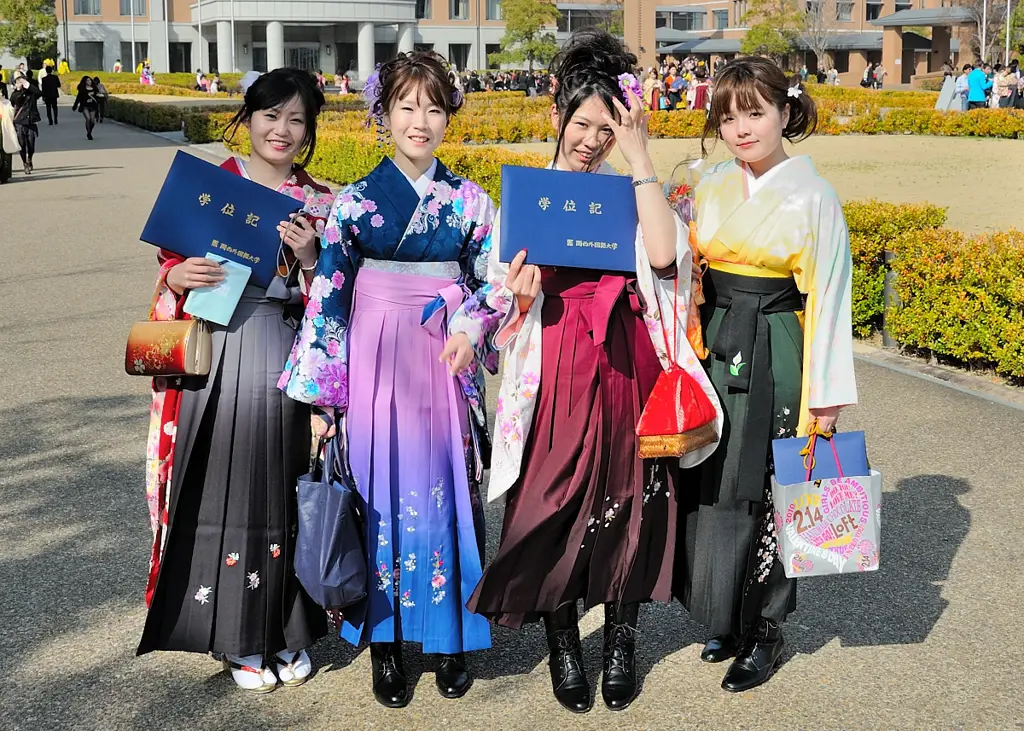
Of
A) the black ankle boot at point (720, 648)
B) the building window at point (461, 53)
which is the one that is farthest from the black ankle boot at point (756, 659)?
the building window at point (461, 53)

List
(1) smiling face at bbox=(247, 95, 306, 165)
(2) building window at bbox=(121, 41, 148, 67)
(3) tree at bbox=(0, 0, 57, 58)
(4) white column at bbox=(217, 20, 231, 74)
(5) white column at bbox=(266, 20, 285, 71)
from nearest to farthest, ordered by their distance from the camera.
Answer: (1) smiling face at bbox=(247, 95, 306, 165)
(3) tree at bbox=(0, 0, 57, 58)
(5) white column at bbox=(266, 20, 285, 71)
(4) white column at bbox=(217, 20, 231, 74)
(2) building window at bbox=(121, 41, 148, 67)

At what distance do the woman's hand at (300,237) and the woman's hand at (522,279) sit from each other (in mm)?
569

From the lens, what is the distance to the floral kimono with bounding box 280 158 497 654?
3184mm

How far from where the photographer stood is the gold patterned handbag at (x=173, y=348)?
315cm

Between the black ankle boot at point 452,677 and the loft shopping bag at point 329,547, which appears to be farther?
the black ankle boot at point 452,677

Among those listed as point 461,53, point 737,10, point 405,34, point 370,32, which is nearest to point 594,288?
point 370,32

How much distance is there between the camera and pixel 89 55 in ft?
223

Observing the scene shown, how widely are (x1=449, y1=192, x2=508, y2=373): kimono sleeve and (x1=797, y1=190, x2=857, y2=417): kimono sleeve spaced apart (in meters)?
0.83

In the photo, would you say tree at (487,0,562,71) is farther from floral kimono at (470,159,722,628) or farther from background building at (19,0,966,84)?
floral kimono at (470,159,722,628)

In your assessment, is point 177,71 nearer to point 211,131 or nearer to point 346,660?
point 211,131

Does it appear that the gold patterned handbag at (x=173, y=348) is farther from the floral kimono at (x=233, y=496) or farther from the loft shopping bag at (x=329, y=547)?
the loft shopping bag at (x=329, y=547)

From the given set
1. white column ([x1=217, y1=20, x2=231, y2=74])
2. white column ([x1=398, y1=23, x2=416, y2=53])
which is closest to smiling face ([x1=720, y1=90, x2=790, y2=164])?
white column ([x1=398, y1=23, x2=416, y2=53])

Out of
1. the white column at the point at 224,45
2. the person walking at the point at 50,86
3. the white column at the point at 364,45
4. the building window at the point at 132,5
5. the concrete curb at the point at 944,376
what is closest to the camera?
the concrete curb at the point at 944,376

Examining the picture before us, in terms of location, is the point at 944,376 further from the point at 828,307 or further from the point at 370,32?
the point at 370,32
